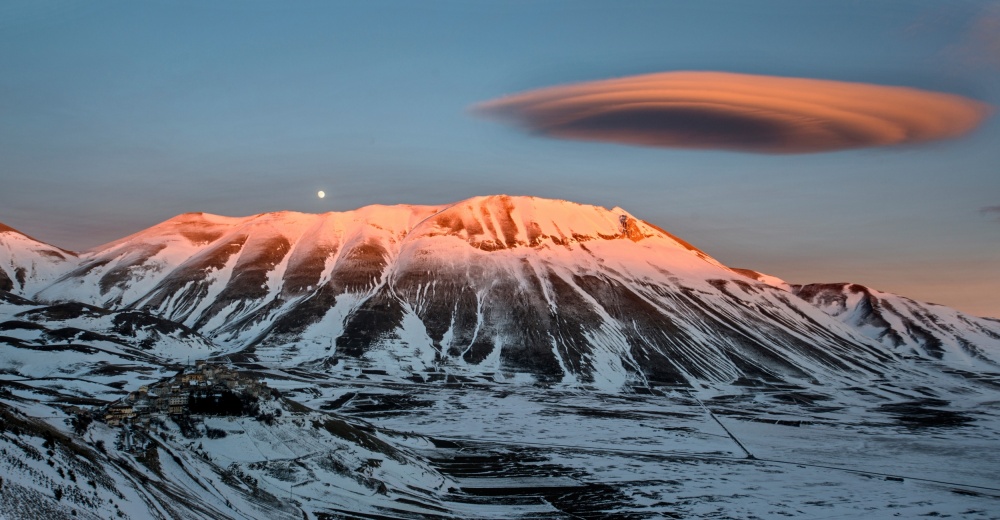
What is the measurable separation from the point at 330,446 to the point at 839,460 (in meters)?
69.4

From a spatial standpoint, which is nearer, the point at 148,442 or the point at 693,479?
the point at 148,442

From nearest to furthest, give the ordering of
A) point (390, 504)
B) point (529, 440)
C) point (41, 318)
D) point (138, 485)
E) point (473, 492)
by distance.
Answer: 1. point (138, 485)
2. point (390, 504)
3. point (473, 492)
4. point (529, 440)
5. point (41, 318)

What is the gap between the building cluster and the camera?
72.0 m

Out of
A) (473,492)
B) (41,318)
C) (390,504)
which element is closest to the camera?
(390,504)

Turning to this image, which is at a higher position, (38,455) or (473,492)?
(38,455)

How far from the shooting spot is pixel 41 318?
182875 millimetres

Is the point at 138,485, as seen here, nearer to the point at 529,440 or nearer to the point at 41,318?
the point at 529,440

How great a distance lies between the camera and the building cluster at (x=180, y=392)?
7200 centimetres

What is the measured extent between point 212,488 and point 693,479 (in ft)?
182

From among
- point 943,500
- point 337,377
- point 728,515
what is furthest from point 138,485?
point 337,377

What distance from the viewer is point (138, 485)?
5109 cm

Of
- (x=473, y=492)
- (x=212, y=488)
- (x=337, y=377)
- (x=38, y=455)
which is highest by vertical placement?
(x=38, y=455)

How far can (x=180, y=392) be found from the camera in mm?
74750

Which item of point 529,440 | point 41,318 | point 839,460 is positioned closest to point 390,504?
point 529,440
